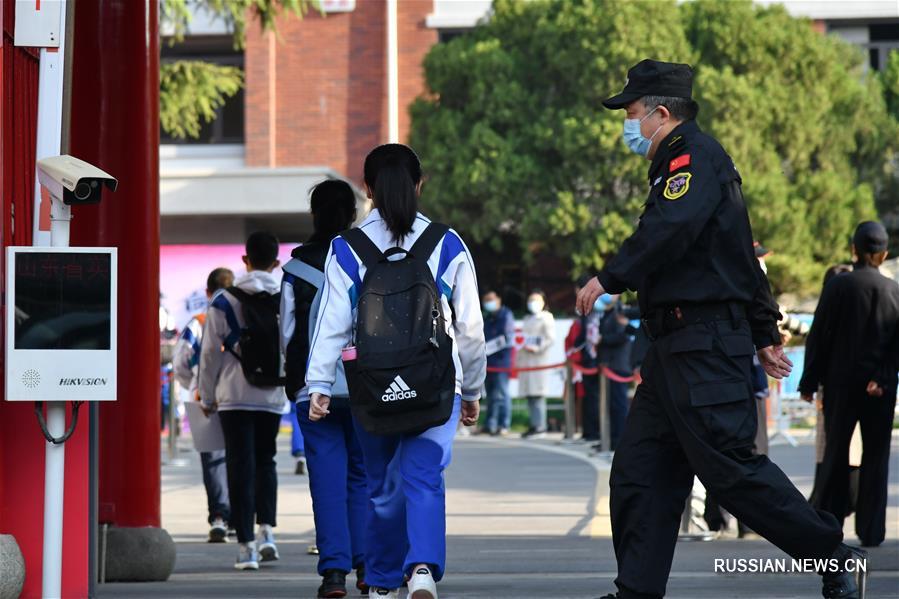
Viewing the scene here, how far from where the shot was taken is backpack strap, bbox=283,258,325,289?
7695mm

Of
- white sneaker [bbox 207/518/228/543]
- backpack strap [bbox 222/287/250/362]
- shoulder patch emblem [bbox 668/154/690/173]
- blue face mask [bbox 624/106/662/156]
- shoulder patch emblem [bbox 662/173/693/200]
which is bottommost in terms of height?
white sneaker [bbox 207/518/228/543]

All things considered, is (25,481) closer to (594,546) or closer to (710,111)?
(594,546)

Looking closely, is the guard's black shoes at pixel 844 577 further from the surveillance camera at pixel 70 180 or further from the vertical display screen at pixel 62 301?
the surveillance camera at pixel 70 180

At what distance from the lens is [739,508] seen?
571 centimetres

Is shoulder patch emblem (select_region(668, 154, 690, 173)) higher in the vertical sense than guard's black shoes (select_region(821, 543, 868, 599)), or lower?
higher

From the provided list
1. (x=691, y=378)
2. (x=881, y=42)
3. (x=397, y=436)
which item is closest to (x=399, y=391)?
(x=397, y=436)

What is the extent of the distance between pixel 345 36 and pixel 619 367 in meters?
22.3

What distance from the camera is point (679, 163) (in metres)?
5.82

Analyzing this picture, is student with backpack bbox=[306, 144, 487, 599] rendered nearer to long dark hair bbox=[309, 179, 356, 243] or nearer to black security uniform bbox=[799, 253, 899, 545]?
long dark hair bbox=[309, 179, 356, 243]

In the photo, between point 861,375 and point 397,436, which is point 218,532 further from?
point 397,436

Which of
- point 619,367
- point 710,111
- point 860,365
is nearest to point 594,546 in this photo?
point 860,365

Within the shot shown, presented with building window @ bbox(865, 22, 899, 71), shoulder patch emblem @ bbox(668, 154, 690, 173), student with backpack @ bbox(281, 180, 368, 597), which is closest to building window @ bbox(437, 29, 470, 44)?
building window @ bbox(865, 22, 899, 71)

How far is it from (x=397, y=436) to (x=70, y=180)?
153cm

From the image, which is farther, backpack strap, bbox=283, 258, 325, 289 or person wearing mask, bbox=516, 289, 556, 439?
person wearing mask, bbox=516, 289, 556, 439
